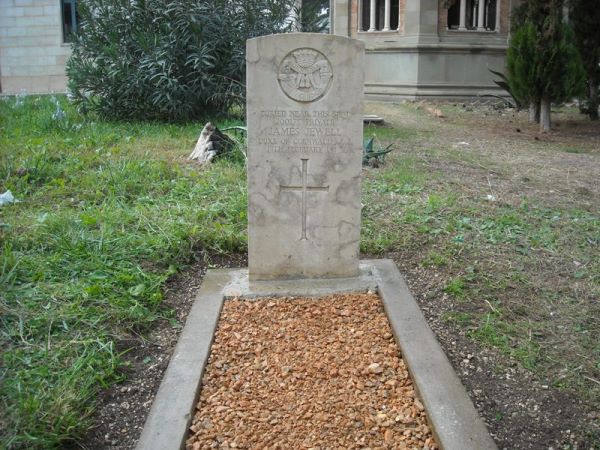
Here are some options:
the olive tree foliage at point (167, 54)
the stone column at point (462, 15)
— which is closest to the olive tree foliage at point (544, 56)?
the olive tree foliage at point (167, 54)

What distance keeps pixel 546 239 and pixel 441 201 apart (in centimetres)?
112

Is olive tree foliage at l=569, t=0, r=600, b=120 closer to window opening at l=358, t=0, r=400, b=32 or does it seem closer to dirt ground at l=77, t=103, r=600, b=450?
dirt ground at l=77, t=103, r=600, b=450

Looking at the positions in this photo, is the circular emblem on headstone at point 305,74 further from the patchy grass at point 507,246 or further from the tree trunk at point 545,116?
the tree trunk at point 545,116

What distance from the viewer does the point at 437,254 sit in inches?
183

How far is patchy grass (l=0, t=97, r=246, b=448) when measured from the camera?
114 inches

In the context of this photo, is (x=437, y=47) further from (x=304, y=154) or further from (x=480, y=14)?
(x=304, y=154)

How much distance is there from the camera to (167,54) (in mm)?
9820

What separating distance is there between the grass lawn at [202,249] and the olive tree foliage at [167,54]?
189 cm

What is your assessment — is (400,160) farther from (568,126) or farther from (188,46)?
(568,126)

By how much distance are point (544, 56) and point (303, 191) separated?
7.14 m

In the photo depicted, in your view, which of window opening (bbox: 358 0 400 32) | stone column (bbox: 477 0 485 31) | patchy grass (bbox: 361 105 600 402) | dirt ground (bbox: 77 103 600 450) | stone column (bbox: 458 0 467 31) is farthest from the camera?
window opening (bbox: 358 0 400 32)

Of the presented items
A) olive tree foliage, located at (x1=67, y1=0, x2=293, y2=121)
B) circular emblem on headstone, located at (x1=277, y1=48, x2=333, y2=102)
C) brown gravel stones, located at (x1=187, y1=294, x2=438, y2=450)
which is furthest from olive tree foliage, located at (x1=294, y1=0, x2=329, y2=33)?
brown gravel stones, located at (x1=187, y1=294, x2=438, y2=450)

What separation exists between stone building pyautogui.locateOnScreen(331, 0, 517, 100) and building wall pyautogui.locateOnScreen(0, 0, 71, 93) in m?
10.2

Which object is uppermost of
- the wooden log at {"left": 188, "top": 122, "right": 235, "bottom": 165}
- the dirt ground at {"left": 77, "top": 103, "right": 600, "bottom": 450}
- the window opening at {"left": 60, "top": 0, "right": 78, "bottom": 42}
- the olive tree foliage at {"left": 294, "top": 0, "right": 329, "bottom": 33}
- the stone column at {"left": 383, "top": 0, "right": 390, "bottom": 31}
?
the window opening at {"left": 60, "top": 0, "right": 78, "bottom": 42}
